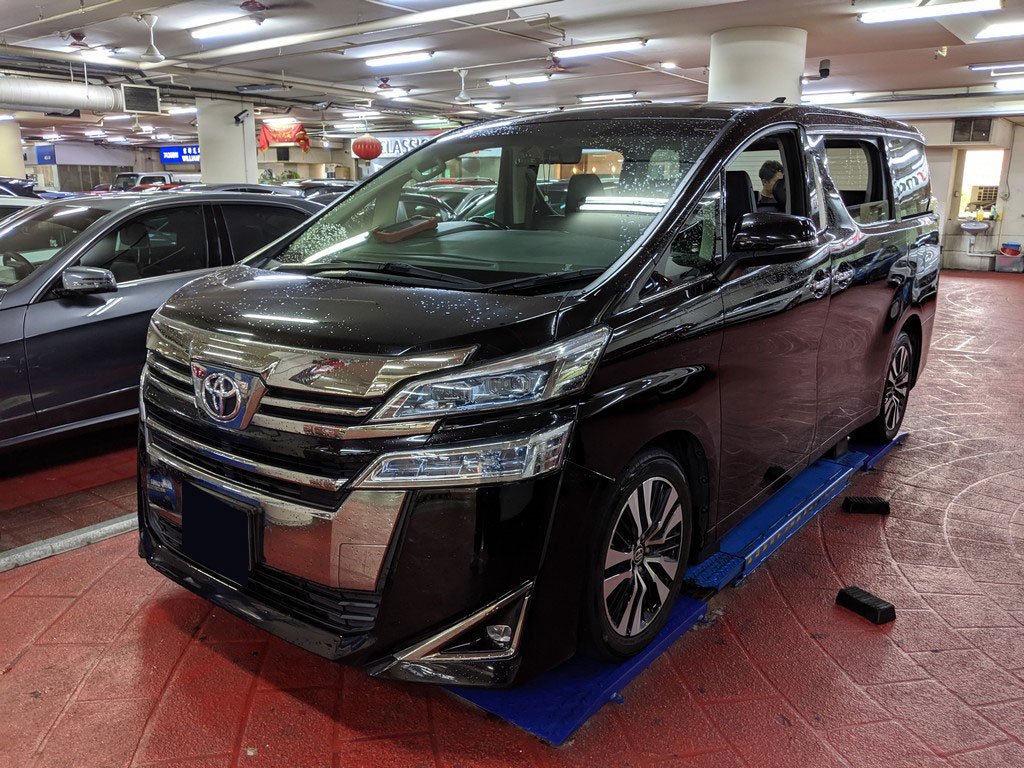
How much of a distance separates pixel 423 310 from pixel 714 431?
1.08 meters

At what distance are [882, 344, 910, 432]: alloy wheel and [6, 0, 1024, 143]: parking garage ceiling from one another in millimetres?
6150

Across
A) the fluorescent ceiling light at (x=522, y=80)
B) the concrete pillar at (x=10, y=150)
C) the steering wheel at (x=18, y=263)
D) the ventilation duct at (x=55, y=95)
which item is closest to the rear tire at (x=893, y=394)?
the steering wheel at (x=18, y=263)

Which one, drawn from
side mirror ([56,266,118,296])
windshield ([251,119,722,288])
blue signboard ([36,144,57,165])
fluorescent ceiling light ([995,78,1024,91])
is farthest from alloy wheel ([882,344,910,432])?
blue signboard ([36,144,57,165])

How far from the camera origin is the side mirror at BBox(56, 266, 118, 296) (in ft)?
13.5

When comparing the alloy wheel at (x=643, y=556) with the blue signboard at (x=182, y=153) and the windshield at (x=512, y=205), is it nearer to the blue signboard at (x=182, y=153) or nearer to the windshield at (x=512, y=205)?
the windshield at (x=512, y=205)

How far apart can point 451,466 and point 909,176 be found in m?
3.59

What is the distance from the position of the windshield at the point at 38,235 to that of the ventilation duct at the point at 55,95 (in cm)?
1066

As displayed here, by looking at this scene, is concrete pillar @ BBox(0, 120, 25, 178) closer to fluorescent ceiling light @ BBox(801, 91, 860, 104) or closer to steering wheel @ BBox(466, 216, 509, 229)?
fluorescent ceiling light @ BBox(801, 91, 860, 104)

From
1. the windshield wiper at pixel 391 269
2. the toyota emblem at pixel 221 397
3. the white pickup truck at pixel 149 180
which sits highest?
the white pickup truck at pixel 149 180

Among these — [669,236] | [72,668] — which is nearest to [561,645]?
[669,236]

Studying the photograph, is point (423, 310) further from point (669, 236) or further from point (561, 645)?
point (561, 645)

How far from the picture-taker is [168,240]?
479 centimetres

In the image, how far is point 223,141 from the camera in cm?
1934

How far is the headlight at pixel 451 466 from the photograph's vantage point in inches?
76.5
